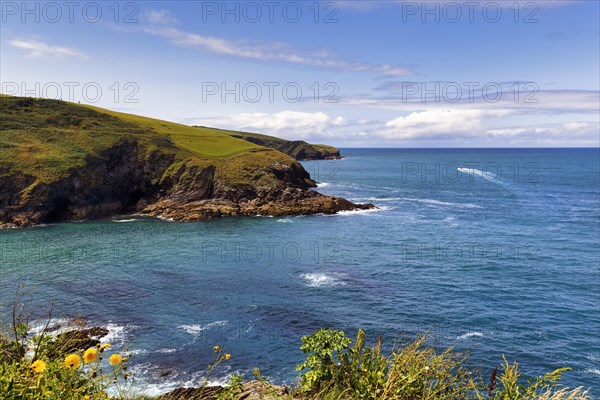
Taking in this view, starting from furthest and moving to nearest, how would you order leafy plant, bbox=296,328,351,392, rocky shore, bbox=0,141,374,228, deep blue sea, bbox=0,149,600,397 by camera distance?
rocky shore, bbox=0,141,374,228, deep blue sea, bbox=0,149,600,397, leafy plant, bbox=296,328,351,392

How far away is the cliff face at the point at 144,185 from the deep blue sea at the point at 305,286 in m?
7.29

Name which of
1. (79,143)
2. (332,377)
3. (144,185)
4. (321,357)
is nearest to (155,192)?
(144,185)

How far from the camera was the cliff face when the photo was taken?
78.1 meters

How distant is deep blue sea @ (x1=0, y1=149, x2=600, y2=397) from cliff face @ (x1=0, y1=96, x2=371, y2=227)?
729 centimetres

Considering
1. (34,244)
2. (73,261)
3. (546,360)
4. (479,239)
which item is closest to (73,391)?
(546,360)

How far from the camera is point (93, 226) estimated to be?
74188 mm

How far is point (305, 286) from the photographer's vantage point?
43.7 metres

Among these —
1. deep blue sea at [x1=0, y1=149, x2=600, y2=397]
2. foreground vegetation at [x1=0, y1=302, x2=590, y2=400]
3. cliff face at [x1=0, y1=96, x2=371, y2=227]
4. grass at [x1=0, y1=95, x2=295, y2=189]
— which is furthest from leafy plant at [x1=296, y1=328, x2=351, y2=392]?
grass at [x1=0, y1=95, x2=295, y2=189]

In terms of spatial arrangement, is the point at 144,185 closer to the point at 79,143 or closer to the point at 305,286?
the point at 79,143

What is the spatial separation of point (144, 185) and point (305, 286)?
215 feet

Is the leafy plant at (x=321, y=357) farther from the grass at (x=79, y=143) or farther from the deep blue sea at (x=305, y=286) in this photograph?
the grass at (x=79, y=143)

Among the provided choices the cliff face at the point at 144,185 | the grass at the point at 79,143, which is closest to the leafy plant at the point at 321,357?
the cliff face at the point at 144,185

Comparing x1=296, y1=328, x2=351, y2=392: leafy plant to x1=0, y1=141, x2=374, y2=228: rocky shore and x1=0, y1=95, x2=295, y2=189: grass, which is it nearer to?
x1=0, y1=141, x2=374, y2=228: rocky shore

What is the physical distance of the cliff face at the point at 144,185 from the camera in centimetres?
7812
